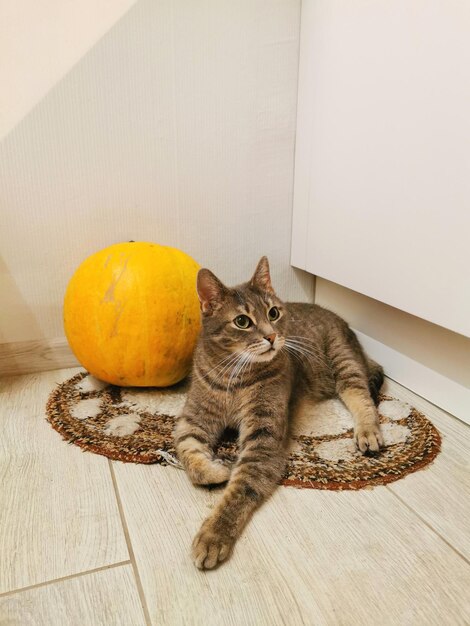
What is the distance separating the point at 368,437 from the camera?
1.19 meters

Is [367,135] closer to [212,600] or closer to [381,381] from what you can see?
[381,381]

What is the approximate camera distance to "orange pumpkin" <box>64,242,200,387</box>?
1.41 meters

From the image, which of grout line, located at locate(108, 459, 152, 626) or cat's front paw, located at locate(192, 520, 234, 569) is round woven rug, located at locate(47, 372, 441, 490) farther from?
cat's front paw, located at locate(192, 520, 234, 569)

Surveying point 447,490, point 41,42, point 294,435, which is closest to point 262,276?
point 294,435

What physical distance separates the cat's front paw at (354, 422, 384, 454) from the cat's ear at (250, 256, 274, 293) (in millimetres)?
486

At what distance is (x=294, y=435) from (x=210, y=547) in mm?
500

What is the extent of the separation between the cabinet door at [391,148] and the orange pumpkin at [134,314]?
0.62 m

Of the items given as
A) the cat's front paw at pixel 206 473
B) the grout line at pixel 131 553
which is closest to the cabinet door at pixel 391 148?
the cat's front paw at pixel 206 473

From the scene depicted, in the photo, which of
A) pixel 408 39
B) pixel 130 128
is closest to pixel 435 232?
pixel 408 39

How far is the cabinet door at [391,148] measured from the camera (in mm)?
1118

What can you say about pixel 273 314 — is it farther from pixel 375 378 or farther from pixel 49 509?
pixel 49 509

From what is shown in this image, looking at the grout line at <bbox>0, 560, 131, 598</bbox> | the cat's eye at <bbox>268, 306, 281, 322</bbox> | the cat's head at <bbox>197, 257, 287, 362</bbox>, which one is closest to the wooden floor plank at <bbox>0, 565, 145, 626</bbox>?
the grout line at <bbox>0, 560, 131, 598</bbox>

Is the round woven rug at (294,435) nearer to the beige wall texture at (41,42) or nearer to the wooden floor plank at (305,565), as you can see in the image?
the wooden floor plank at (305,565)

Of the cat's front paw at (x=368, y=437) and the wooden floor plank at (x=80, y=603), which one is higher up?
the cat's front paw at (x=368, y=437)
